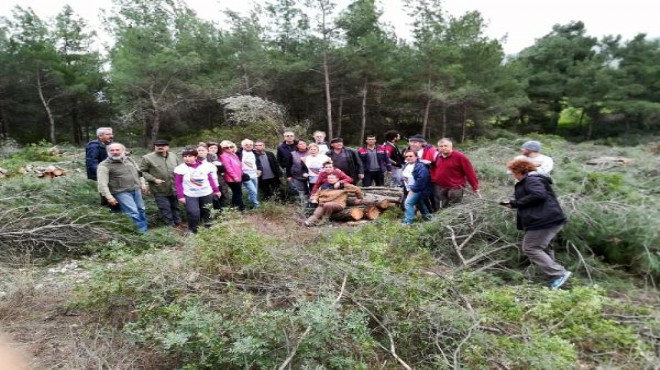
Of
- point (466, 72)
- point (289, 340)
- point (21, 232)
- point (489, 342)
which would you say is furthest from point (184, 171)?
point (466, 72)

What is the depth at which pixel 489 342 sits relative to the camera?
2.66 meters

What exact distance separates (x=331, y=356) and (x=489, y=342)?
1.17 m

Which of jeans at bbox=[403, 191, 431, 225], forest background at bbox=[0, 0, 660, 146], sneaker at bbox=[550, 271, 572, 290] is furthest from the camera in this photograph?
forest background at bbox=[0, 0, 660, 146]

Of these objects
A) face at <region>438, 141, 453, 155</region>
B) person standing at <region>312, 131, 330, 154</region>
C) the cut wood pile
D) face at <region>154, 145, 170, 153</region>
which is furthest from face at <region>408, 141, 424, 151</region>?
face at <region>154, 145, 170, 153</region>

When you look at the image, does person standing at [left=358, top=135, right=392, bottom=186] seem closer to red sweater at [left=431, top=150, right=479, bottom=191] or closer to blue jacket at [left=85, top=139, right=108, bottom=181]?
red sweater at [left=431, top=150, right=479, bottom=191]

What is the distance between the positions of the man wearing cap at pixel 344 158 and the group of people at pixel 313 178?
0.06 feet

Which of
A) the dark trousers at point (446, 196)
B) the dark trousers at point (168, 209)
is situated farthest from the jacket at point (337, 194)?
the dark trousers at point (168, 209)

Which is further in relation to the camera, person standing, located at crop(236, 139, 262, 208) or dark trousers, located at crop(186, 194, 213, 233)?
person standing, located at crop(236, 139, 262, 208)

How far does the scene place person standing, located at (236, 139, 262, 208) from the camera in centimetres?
685

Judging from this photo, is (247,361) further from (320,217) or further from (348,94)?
(348,94)

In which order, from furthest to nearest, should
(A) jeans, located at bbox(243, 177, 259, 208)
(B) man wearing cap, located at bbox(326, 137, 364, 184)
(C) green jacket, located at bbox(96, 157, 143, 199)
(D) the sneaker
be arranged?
(B) man wearing cap, located at bbox(326, 137, 364, 184) → (A) jeans, located at bbox(243, 177, 259, 208) → (C) green jacket, located at bbox(96, 157, 143, 199) → (D) the sneaker

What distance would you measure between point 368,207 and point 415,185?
1.27m

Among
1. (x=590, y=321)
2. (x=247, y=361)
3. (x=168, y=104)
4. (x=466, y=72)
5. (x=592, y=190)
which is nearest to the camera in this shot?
(x=247, y=361)

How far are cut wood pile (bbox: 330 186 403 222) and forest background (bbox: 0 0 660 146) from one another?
23.2 ft
